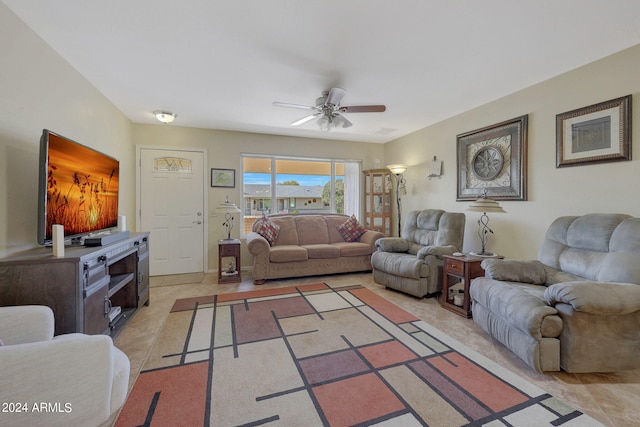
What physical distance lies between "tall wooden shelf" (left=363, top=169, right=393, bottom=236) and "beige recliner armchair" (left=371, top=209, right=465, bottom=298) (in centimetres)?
110

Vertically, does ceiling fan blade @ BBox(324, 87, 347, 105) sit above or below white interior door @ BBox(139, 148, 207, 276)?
above

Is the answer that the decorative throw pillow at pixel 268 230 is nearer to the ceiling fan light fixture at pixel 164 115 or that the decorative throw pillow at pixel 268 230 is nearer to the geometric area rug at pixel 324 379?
the geometric area rug at pixel 324 379

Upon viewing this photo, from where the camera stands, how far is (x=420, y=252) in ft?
10.5

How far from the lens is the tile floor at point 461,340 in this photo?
1.51m

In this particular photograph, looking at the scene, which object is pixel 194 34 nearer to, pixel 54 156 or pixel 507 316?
pixel 54 156

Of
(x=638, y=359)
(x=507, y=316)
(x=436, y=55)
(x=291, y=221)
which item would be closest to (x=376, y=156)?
(x=291, y=221)

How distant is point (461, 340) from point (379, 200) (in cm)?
334

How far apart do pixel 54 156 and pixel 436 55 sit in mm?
3042

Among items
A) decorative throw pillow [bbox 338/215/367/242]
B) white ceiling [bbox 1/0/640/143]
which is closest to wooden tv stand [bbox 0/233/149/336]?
white ceiling [bbox 1/0/640/143]

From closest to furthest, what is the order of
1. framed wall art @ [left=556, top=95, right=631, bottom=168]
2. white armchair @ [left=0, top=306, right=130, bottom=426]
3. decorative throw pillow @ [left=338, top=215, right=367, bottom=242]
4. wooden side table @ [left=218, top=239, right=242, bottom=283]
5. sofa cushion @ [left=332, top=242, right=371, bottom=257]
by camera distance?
1. white armchair @ [left=0, top=306, right=130, bottom=426]
2. framed wall art @ [left=556, top=95, right=631, bottom=168]
3. wooden side table @ [left=218, top=239, right=242, bottom=283]
4. sofa cushion @ [left=332, top=242, right=371, bottom=257]
5. decorative throw pillow @ [left=338, top=215, right=367, bottom=242]

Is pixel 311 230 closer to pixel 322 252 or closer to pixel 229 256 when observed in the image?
pixel 322 252

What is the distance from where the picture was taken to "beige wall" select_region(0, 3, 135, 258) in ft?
5.74

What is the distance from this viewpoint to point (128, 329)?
2447mm

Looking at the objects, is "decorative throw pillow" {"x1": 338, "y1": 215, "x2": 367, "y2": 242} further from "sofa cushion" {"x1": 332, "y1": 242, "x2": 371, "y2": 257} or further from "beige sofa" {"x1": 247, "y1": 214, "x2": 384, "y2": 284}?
"sofa cushion" {"x1": 332, "y1": 242, "x2": 371, "y2": 257}
